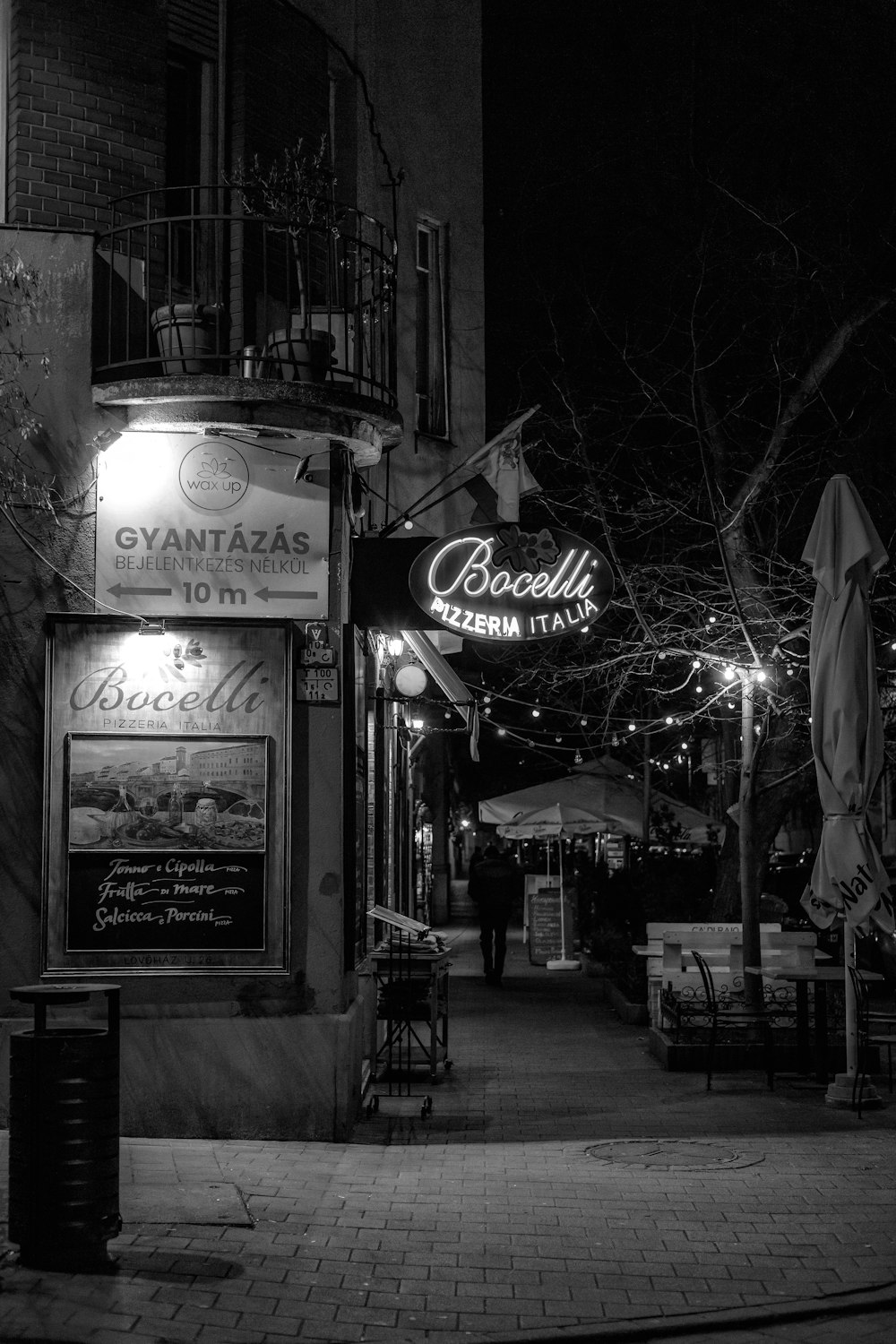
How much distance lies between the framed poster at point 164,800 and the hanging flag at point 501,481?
316 centimetres

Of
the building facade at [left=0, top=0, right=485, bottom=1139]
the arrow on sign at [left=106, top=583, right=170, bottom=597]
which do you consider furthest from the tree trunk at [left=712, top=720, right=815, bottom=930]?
the arrow on sign at [left=106, top=583, right=170, bottom=597]

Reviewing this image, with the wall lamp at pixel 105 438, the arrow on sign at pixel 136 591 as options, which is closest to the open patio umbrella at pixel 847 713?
the arrow on sign at pixel 136 591

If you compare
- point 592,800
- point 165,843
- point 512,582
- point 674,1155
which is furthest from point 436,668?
point 592,800

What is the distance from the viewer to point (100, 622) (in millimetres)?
9438

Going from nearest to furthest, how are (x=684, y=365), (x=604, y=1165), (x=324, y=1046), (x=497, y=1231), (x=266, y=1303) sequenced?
(x=266, y=1303)
(x=497, y=1231)
(x=604, y=1165)
(x=324, y=1046)
(x=684, y=365)

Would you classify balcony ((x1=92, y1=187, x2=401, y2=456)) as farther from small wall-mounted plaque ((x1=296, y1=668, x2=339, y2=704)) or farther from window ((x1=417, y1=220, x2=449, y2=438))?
window ((x1=417, y1=220, x2=449, y2=438))

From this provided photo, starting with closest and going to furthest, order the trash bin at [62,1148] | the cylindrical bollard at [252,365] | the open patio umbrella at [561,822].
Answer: the trash bin at [62,1148], the cylindrical bollard at [252,365], the open patio umbrella at [561,822]

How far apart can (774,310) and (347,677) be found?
852 centimetres

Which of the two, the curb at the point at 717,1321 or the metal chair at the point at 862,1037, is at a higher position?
the metal chair at the point at 862,1037

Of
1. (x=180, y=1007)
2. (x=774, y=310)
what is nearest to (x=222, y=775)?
(x=180, y=1007)

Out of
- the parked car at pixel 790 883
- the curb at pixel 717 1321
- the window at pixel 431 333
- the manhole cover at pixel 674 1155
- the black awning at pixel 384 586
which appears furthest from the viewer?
the parked car at pixel 790 883

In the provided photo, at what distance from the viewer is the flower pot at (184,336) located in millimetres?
9195

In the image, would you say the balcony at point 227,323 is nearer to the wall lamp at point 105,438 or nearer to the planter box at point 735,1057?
the wall lamp at point 105,438

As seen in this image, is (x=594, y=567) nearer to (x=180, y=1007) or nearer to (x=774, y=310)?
(x=180, y=1007)
